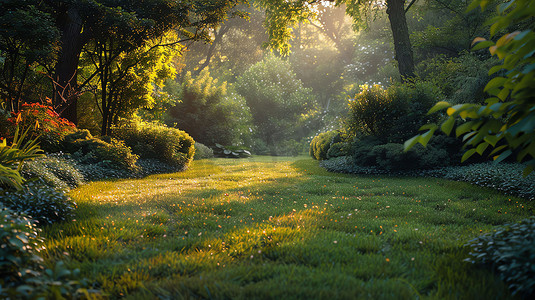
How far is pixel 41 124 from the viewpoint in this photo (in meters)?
7.80

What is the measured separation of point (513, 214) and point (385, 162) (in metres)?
4.95

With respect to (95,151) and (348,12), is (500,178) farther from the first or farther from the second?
(348,12)

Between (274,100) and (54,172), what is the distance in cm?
2549

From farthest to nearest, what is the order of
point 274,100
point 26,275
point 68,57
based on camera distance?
point 274,100
point 68,57
point 26,275

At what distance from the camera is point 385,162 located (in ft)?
31.1

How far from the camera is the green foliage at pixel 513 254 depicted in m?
1.98

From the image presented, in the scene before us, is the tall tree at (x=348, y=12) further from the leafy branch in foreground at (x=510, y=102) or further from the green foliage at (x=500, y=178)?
the leafy branch in foreground at (x=510, y=102)

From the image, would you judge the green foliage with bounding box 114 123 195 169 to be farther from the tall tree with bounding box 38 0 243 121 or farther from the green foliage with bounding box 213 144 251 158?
the green foliage with bounding box 213 144 251 158

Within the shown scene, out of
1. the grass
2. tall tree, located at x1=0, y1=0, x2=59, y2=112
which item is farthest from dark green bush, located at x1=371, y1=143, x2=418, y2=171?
tall tree, located at x1=0, y1=0, x2=59, y2=112

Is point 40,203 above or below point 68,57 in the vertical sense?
below

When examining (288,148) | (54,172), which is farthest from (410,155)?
(288,148)

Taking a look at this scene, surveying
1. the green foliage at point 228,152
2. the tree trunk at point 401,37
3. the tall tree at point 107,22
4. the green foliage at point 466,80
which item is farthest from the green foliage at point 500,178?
the green foliage at point 228,152

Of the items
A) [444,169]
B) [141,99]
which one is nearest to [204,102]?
[141,99]

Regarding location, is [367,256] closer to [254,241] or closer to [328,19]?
[254,241]
